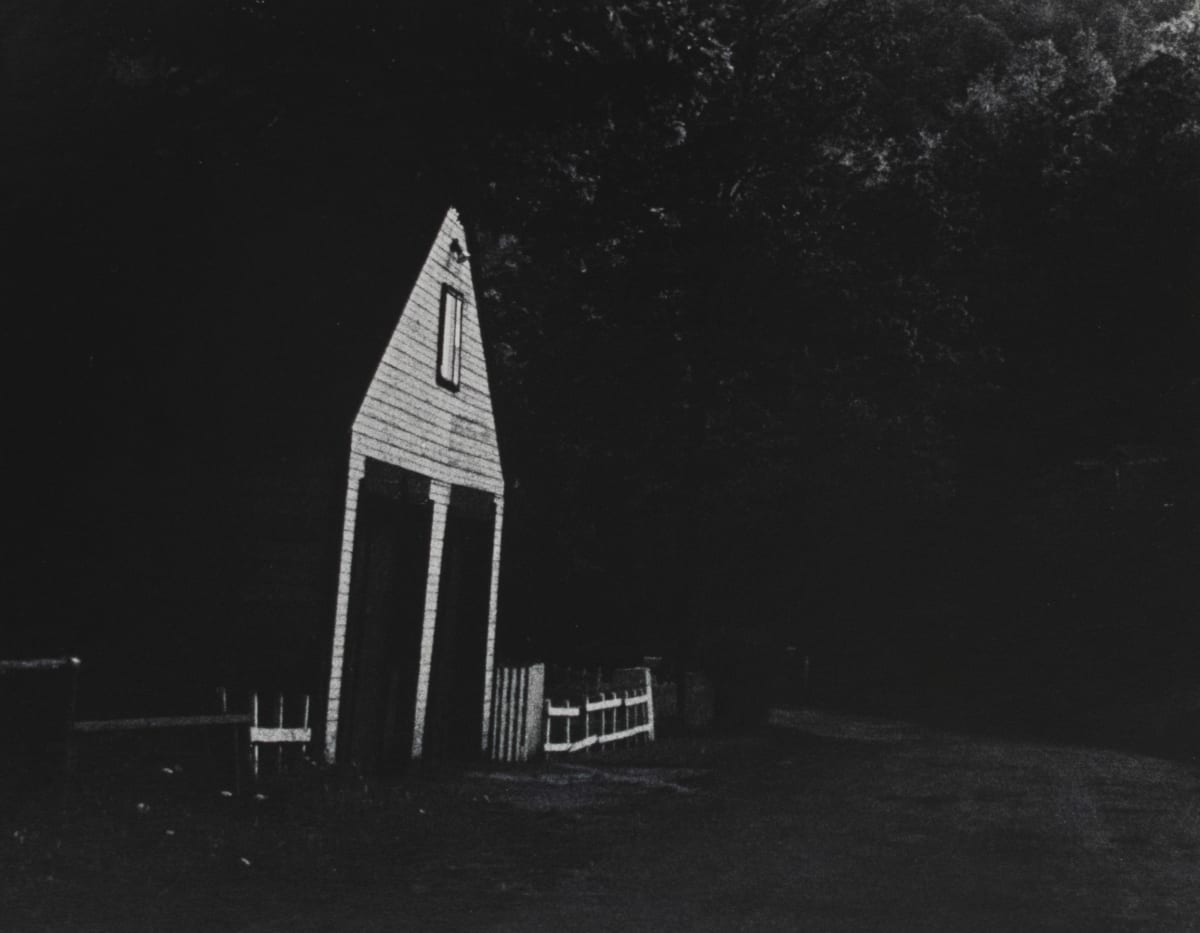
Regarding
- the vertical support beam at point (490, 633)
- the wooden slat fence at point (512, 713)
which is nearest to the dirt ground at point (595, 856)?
Answer: the wooden slat fence at point (512, 713)

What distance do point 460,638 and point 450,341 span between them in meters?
3.65

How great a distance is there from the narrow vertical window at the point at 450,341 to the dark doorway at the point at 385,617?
5.00 feet

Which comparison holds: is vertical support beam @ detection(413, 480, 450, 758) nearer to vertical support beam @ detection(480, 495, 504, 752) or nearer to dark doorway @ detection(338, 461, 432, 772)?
dark doorway @ detection(338, 461, 432, 772)

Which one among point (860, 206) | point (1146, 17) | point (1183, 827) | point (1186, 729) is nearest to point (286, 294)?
point (1183, 827)

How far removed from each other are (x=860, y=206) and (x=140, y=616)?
27670mm

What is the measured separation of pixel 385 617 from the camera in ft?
57.7

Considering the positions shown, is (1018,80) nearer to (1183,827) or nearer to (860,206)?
(860,206)

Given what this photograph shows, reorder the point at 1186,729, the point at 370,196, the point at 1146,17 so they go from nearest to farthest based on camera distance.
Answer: the point at 370,196, the point at 1186,729, the point at 1146,17

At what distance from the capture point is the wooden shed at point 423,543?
1642 cm

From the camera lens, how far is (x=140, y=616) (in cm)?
1554

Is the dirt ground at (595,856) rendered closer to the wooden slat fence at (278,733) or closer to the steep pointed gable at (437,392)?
the wooden slat fence at (278,733)

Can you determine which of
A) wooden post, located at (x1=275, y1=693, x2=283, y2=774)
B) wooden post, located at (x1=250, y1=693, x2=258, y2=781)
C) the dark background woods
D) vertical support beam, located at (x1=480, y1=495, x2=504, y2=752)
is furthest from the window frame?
wooden post, located at (x1=250, y1=693, x2=258, y2=781)

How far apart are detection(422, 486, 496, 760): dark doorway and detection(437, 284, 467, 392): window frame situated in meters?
1.32

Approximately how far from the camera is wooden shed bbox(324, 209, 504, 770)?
1642 centimetres
